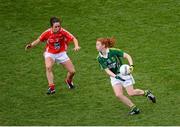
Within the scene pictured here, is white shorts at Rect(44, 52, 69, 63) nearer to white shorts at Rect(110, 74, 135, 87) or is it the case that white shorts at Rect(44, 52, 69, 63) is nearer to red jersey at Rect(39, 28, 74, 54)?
red jersey at Rect(39, 28, 74, 54)

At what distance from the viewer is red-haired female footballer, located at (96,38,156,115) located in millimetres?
14516

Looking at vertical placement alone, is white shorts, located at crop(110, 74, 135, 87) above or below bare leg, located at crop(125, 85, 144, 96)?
above

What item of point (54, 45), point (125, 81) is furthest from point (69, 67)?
point (125, 81)

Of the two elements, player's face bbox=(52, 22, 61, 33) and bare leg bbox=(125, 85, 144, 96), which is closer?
bare leg bbox=(125, 85, 144, 96)

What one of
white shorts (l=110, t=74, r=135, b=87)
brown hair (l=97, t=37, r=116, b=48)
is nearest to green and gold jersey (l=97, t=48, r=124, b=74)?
brown hair (l=97, t=37, r=116, b=48)

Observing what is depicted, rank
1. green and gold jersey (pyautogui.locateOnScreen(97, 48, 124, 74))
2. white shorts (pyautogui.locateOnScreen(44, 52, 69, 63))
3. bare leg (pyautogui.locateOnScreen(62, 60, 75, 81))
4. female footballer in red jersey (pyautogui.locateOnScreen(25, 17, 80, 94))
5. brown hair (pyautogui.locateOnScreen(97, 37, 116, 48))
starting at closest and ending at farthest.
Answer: brown hair (pyautogui.locateOnScreen(97, 37, 116, 48))
green and gold jersey (pyautogui.locateOnScreen(97, 48, 124, 74))
female footballer in red jersey (pyautogui.locateOnScreen(25, 17, 80, 94))
white shorts (pyautogui.locateOnScreen(44, 52, 69, 63))
bare leg (pyautogui.locateOnScreen(62, 60, 75, 81))

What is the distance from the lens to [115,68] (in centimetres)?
1474

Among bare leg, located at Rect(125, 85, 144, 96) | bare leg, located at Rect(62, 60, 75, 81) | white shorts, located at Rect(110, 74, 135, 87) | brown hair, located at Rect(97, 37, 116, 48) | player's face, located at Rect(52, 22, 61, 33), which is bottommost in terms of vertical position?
bare leg, located at Rect(125, 85, 144, 96)

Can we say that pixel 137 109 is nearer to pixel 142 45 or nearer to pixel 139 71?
pixel 139 71

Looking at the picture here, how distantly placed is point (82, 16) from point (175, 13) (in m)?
3.13

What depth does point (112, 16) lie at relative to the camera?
69.7 ft

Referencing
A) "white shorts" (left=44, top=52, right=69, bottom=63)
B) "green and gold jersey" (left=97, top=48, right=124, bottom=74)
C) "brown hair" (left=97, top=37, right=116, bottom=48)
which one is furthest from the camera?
"white shorts" (left=44, top=52, right=69, bottom=63)

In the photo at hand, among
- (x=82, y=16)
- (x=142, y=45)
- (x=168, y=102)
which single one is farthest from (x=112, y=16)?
Answer: (x=168, y=102)

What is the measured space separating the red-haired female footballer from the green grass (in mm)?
430
